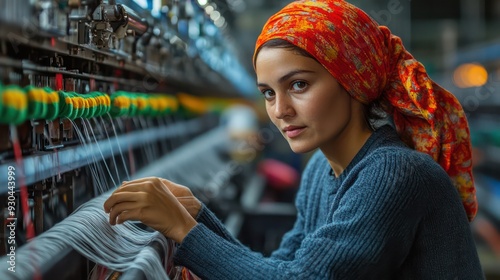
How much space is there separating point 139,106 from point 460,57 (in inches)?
256

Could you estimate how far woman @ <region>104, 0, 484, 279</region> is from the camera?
1214mm

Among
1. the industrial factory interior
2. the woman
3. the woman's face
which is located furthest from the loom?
the woman's face

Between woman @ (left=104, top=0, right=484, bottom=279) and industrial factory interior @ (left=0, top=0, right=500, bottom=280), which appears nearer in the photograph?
industrial factory interior @ (left=0, top=0, right=500, bottom=280)

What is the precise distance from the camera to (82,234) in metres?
1.10

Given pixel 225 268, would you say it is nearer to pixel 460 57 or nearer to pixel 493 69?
pixel 493 69

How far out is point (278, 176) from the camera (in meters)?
4.67

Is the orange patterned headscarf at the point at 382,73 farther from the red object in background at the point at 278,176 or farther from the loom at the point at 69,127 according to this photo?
the red object in background at the point at 278,176

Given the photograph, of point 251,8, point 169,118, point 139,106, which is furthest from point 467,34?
point 139,106

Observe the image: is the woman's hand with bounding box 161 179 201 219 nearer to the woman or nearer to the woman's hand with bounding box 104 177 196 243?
the woman

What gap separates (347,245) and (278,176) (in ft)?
11.4

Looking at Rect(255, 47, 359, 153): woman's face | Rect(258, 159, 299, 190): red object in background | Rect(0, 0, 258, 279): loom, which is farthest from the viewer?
Rect(258, 159, 299, 190): red object in background

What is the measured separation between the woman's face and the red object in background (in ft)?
10.7

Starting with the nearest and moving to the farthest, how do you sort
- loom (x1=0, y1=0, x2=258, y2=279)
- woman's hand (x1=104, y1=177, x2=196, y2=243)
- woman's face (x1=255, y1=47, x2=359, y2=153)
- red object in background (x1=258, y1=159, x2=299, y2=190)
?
loom (x1=0, y1=0, x2=258, y2=279) → woman's hand (x1=104, y1=177, x2=196, y2=243) → woman's face (x1=255, y1=47, x2=359, y2=153) → red object in background (x1=258, y1=159, x2=299, y2=190)

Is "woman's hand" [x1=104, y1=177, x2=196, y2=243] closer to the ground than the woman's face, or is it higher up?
closer to the ground
